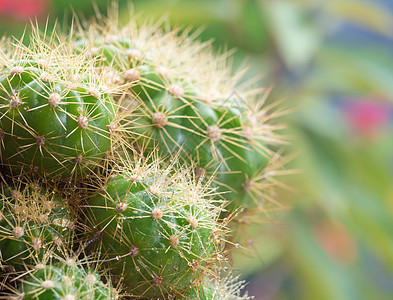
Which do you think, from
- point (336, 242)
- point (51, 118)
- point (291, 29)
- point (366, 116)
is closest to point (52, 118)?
point (51, 118)

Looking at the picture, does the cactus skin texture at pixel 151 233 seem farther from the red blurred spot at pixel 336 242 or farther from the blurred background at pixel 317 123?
the red blurred spot at pixel 336 242

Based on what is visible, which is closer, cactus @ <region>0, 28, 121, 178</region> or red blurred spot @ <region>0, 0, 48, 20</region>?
cactus @ <region>0, 28, 121, 178</region>

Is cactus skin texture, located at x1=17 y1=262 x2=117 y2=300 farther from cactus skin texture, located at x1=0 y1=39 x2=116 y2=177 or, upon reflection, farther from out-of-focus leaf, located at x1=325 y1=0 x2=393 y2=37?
out-of-focus leaf, located at x1=325 y1=0 x2=393 y2=37

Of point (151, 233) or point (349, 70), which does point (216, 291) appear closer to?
point (151, 233)

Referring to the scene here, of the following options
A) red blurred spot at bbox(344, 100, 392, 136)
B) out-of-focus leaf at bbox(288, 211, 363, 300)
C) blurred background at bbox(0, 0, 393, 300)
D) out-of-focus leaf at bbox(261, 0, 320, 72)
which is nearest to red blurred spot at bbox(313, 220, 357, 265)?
blurred background at bbox(0, 0, 393, 300)

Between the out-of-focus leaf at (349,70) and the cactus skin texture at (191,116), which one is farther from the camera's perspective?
the out-of-focus leaf at (349,70)

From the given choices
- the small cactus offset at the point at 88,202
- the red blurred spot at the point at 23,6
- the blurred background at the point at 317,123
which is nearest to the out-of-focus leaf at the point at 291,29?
the blurred background at the point at 317,123

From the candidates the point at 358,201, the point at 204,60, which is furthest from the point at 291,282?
the point at 204,60
